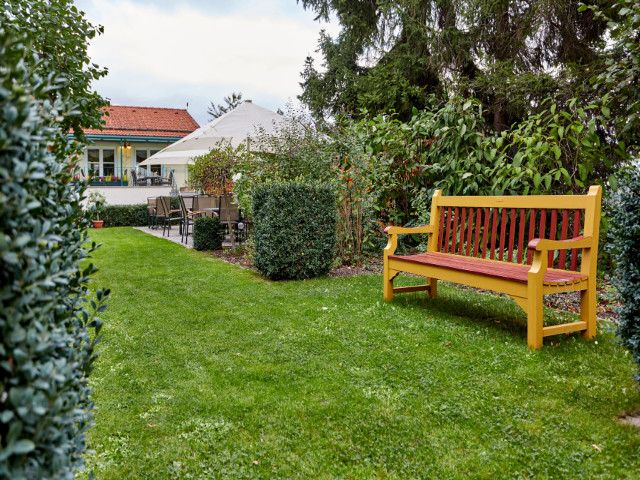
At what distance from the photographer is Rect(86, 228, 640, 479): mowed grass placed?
192cm

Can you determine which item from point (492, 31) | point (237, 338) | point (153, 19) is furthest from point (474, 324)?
point (153, 19)

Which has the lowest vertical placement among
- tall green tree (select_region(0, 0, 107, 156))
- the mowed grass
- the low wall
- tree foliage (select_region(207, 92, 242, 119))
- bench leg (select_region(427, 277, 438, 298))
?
the mowed grass

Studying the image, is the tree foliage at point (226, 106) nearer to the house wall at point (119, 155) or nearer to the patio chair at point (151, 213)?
the house wall at point (119, 155)

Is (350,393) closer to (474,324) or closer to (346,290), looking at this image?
(474,324)

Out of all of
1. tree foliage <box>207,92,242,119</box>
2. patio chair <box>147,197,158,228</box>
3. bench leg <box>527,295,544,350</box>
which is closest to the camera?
bench leg <box>527,295,544,350</box>

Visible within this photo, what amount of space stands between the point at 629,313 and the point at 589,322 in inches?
45.0

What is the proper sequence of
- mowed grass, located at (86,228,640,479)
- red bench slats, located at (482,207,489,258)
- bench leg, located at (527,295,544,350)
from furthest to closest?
red bench slats, located at (482,207,489,258) < bench leg, located at (527,295,544,350) < mowed grass, located at (86,228,640,479)

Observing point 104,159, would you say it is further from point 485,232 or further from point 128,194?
point 485,232

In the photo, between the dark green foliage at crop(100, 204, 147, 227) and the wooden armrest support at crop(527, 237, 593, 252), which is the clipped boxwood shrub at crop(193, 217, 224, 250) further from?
the dark green foliage at crop(100, 204, 147, 227)

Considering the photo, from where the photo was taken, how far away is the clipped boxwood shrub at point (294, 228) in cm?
552

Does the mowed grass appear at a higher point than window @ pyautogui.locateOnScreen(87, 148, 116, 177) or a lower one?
lower

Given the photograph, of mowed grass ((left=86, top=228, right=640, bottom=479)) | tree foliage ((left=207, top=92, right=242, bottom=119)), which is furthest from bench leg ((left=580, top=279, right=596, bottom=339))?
tree foliage ((left=207, top=92, right=242, bottom=119))

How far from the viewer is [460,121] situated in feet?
19.4

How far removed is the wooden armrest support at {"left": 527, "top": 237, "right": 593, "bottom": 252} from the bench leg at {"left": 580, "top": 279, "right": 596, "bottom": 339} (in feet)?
1.00
